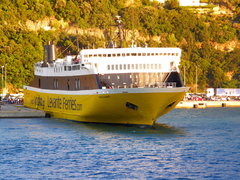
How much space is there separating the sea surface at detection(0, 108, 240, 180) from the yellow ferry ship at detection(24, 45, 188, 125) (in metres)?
1.83

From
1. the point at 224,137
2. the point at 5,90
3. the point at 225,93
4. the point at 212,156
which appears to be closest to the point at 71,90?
the point at 224,137

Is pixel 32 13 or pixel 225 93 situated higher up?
pixel 32 13

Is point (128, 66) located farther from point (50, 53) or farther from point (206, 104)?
point (206, 104)

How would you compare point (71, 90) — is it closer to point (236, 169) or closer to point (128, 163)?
point (128, 163)

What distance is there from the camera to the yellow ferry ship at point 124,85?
Answer: 78562 mm

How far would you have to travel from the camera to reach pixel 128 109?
260 feet

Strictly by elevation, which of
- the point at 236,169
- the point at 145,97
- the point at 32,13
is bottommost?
the point at 236,169

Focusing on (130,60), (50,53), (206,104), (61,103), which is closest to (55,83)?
(61,103)

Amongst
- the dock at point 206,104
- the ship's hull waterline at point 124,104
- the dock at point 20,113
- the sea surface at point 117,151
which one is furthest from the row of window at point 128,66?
the dock at point 206,104

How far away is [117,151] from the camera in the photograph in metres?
62.7

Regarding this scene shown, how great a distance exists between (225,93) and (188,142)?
4565 inches

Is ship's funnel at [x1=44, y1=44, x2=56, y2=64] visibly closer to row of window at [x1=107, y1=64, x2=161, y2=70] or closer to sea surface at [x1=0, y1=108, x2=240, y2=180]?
sea surface at [x1=0, y1=108, x2=240, y2=180]

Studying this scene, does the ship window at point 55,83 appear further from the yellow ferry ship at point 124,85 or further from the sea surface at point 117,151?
the sea surface at point 117,151

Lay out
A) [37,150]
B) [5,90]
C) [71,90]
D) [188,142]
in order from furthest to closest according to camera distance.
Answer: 1. [5,90]
2. [71,90]
3. [188,142]
4. [37,150]
